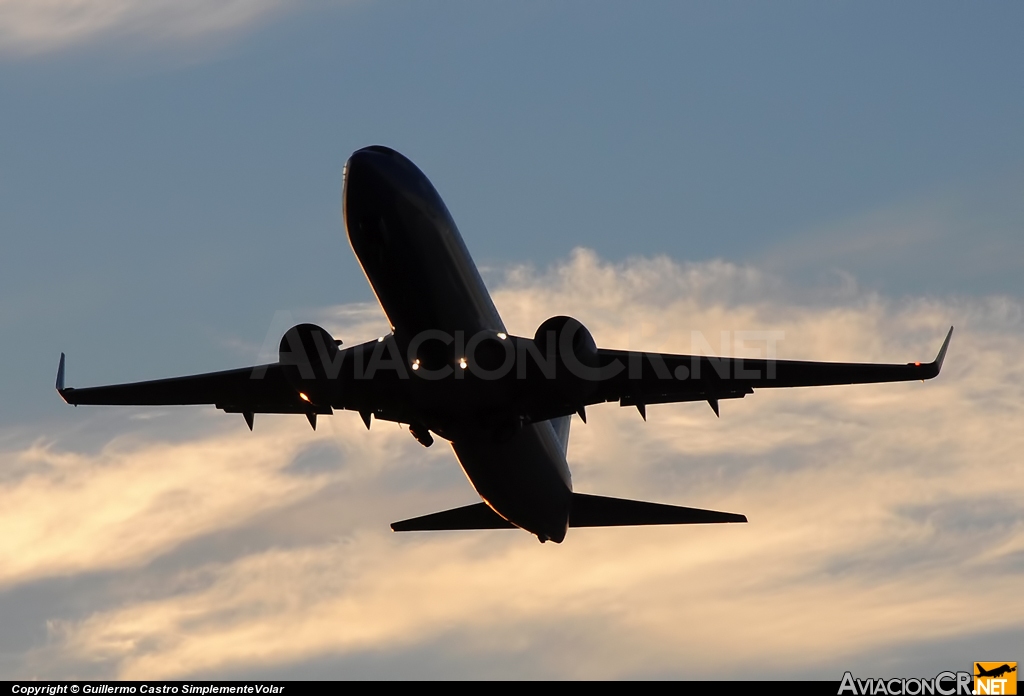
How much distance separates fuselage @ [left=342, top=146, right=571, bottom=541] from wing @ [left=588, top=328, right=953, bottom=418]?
10.6 feet

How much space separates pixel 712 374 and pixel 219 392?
1657cm

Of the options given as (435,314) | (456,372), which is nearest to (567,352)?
(456,372)

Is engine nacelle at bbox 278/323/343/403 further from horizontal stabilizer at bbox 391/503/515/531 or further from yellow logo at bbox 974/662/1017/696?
yellow logo at bbox 974/662/1017/696

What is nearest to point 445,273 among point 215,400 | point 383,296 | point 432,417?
point 383,296

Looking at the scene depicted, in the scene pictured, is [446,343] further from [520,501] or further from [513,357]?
[520,501]

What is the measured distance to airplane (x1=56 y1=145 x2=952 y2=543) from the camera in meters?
34.4

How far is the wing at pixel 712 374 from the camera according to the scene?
38.3 m

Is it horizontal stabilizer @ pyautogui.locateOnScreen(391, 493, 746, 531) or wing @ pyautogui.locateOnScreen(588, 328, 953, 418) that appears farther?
horizontal stabilizer @ pyautogui.locateOnScreen(391, 493, 746, 531)

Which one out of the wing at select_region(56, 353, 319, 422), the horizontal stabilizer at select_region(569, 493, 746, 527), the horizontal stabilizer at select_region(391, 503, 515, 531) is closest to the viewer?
the wing at select_region(56, 353, 319, 422)

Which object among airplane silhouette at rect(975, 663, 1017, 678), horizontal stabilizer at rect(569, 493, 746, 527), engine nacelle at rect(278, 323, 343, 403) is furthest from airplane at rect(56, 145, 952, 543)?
airplane silhouette at rect(975, 663, 1017, 678)

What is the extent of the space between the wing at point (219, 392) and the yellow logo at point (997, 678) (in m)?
20.7

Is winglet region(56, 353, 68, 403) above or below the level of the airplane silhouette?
above

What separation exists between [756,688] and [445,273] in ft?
44.1

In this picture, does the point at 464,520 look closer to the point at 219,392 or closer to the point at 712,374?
the point at 219,392
